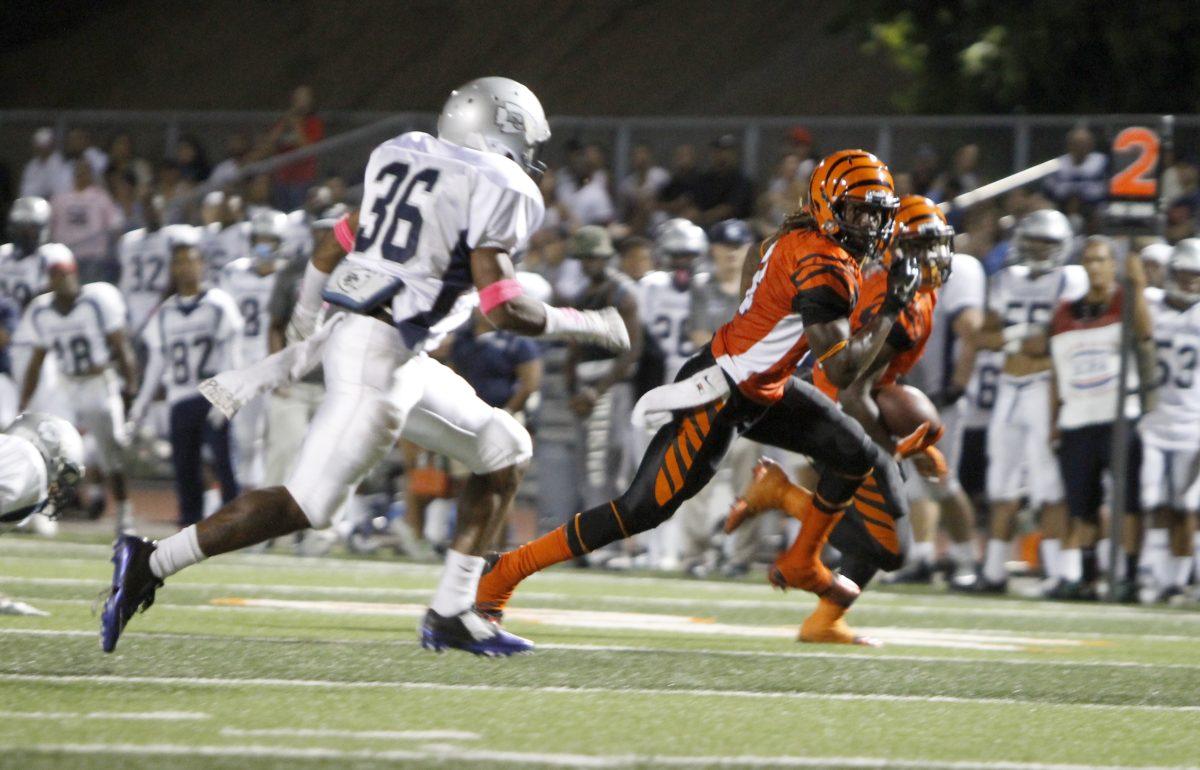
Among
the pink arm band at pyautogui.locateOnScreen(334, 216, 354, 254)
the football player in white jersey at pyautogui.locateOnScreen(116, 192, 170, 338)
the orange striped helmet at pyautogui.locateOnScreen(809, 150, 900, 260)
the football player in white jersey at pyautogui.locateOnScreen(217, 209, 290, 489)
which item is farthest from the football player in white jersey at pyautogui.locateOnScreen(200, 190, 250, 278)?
the orange striped helmet at pyautogui.locateOnScreen(809, 150, 900, 260)

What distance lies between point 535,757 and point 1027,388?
696 cm

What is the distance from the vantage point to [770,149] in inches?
547

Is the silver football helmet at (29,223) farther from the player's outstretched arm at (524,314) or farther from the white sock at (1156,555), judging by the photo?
the player's outstretched arm at (524,314)

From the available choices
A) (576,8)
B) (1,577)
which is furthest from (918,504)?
(576,8)

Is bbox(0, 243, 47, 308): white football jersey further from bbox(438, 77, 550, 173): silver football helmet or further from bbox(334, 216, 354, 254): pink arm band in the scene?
bbox(438, 77, 550, 173): silver football helmet

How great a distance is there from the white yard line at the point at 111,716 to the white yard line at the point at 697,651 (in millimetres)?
1645

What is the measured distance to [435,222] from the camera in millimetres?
6039

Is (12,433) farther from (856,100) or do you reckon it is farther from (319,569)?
(856,100)

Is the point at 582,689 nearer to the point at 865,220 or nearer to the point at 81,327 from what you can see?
the point at 865,220

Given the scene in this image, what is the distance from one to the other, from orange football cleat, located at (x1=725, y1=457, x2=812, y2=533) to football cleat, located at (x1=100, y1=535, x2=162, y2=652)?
256cm

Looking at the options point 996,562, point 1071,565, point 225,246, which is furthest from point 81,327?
point 1071,565

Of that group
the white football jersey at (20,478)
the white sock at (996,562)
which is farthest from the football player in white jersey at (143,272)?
the white football jersey at (20,478)

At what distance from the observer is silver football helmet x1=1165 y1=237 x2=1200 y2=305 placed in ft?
34.1

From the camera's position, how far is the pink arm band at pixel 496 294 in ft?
19.1
